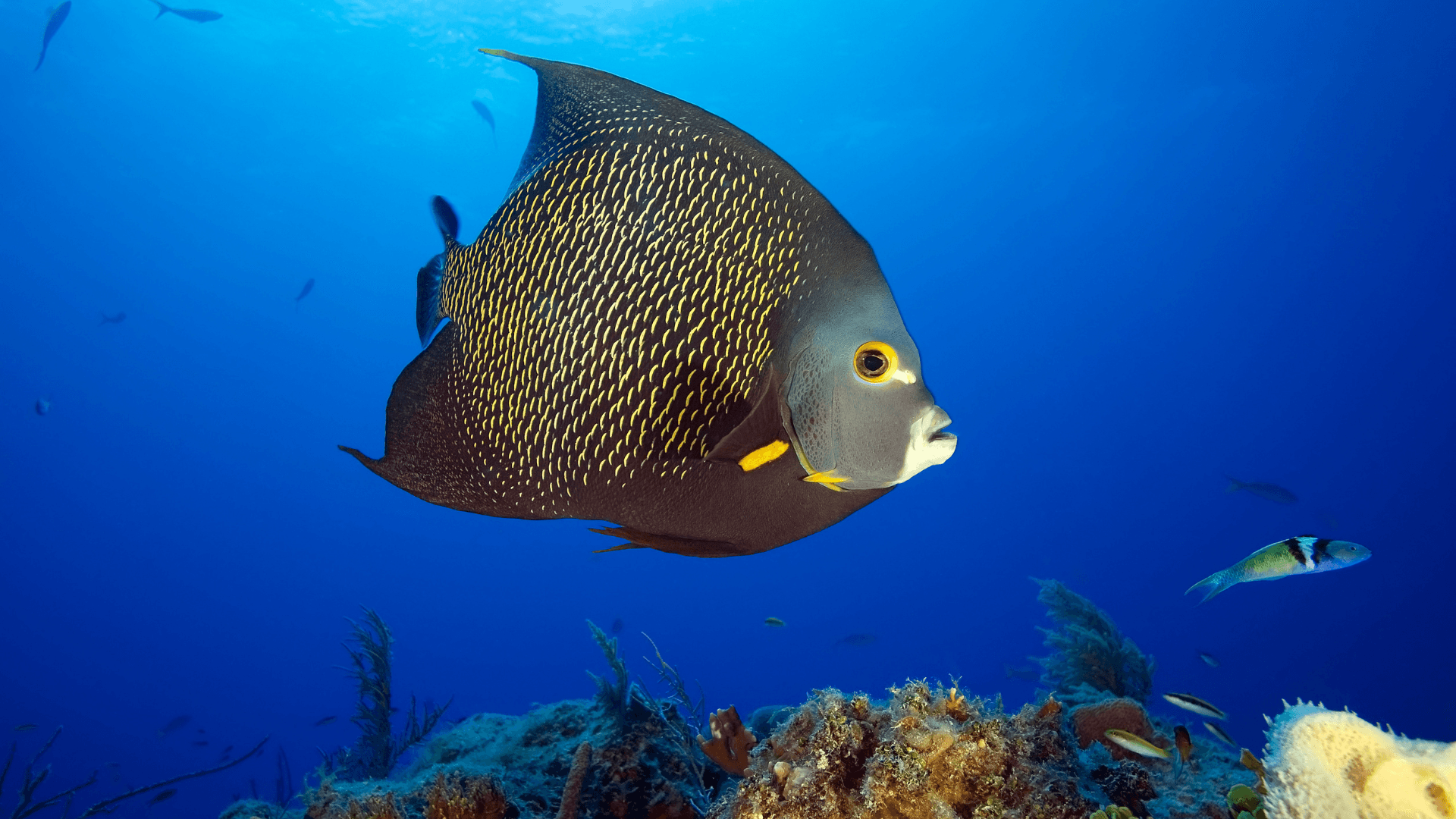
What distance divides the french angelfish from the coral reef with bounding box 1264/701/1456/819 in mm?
882

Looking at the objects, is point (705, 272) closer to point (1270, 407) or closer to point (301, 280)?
point (301, 280)

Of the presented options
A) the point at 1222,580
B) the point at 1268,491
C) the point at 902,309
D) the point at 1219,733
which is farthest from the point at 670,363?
the point at 902,309

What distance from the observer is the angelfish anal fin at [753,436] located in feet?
3.61

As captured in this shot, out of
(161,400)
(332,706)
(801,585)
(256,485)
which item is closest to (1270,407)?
(801,585)

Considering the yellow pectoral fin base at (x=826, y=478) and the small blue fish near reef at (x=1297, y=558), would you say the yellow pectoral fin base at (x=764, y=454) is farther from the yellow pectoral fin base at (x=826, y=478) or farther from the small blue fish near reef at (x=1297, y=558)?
the small blue fish near reef at (x=1297, y=558)

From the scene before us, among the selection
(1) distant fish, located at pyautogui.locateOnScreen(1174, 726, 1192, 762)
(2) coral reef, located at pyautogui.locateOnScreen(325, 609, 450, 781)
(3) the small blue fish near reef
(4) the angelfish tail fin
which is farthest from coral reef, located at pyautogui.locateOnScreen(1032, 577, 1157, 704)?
(2) coral reef, located at pyautogui.locateOnScreen(325, 609, 450, 781)

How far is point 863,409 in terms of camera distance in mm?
1086

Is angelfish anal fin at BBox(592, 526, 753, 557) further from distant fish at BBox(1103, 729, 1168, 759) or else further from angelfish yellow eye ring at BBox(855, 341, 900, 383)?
distant fish at BBox(1103, 729, 1168, 759)

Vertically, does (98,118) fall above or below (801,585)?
above

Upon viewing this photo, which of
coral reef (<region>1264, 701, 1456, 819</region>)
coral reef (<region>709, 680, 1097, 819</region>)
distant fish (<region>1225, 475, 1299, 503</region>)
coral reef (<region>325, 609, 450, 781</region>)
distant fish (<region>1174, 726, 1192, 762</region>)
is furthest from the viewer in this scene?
distant fish (<region>1225, 475, 1299, 503</region>)

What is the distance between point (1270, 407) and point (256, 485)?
321ft

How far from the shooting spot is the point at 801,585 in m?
68.3

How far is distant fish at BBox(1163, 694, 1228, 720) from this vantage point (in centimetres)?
336

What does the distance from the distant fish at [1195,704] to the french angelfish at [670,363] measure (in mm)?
3559
